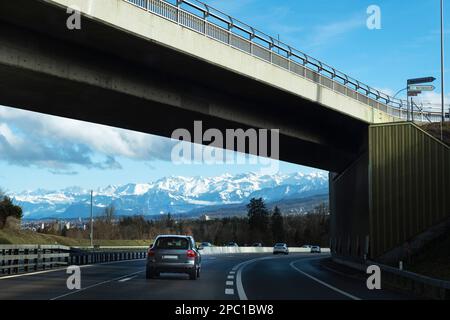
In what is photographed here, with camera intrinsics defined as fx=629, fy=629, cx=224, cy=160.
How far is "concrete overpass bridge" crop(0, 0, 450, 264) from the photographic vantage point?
20.5m

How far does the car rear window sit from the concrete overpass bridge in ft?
19.0

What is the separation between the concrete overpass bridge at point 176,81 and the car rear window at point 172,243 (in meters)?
5.80

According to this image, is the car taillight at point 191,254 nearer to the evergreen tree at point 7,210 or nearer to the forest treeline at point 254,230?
the evergreen tree at point 7,210

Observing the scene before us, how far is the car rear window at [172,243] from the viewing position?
75.8ft

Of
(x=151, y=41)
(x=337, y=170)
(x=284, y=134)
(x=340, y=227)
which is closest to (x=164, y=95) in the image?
(x=151, y=41)

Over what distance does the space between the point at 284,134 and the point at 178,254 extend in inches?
506

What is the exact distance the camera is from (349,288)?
65.2 feet

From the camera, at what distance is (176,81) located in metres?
26.5

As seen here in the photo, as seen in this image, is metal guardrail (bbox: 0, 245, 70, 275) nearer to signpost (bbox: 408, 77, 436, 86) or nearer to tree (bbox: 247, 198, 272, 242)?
signpost (bbox: 408, 77, 436, 86)

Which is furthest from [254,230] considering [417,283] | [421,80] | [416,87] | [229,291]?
[229,291]

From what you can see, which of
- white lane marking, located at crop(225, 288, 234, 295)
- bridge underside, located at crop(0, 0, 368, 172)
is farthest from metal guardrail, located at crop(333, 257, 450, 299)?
bridge underside, located at crop(0, 0, 368, 172)

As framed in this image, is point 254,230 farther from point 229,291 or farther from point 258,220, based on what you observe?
point 229,291

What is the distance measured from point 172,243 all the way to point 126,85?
630 centimetres
